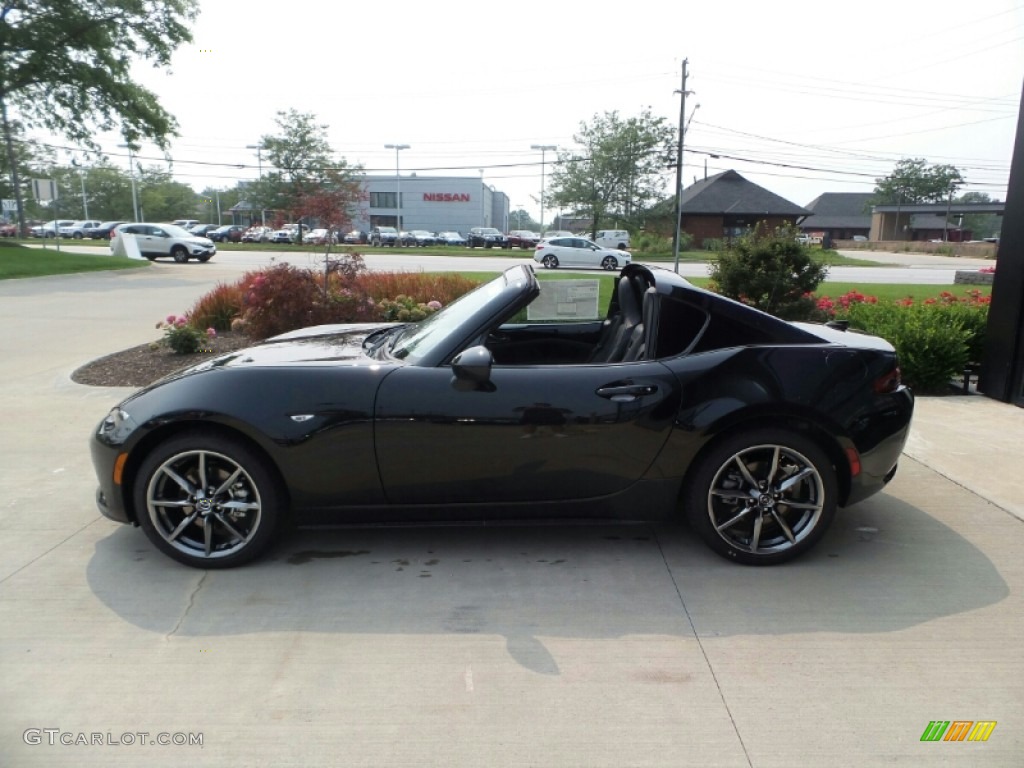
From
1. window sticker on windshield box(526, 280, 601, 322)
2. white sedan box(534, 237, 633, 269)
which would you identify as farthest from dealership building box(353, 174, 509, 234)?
window sticker on windshield box(526, 280, 601, 322)

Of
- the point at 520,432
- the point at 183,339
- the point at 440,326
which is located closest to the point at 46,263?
the point at 183,339

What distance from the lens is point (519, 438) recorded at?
3.39m

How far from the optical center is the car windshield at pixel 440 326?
3604mm

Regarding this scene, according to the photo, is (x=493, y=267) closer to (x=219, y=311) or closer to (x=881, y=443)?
(x=219, y=311)

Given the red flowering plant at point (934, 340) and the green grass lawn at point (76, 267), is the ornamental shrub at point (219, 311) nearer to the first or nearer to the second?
the red flowering plant at point (934, 340)

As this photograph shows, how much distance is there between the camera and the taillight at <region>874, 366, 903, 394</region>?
3.62m

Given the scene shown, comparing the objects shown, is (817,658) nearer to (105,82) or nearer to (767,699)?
(767,699)

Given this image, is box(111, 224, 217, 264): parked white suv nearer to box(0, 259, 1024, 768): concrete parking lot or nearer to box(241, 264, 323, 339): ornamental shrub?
box(241, 264, 323, 339): ornamental shrub

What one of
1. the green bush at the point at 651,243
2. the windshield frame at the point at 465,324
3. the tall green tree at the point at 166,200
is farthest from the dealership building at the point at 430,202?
the windshield frame at the point at 465,324

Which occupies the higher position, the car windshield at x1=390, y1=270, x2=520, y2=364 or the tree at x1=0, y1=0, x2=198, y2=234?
the tree at x1=0, y1=0, x2=198, y2=234

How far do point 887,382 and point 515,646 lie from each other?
2261 millimetres

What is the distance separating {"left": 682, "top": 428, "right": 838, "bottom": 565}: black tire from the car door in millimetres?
330

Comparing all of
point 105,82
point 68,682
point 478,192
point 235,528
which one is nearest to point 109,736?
point 68,682

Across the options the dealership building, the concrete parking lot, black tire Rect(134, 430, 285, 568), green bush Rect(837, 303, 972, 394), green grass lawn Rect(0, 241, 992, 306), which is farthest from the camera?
the dealership building
